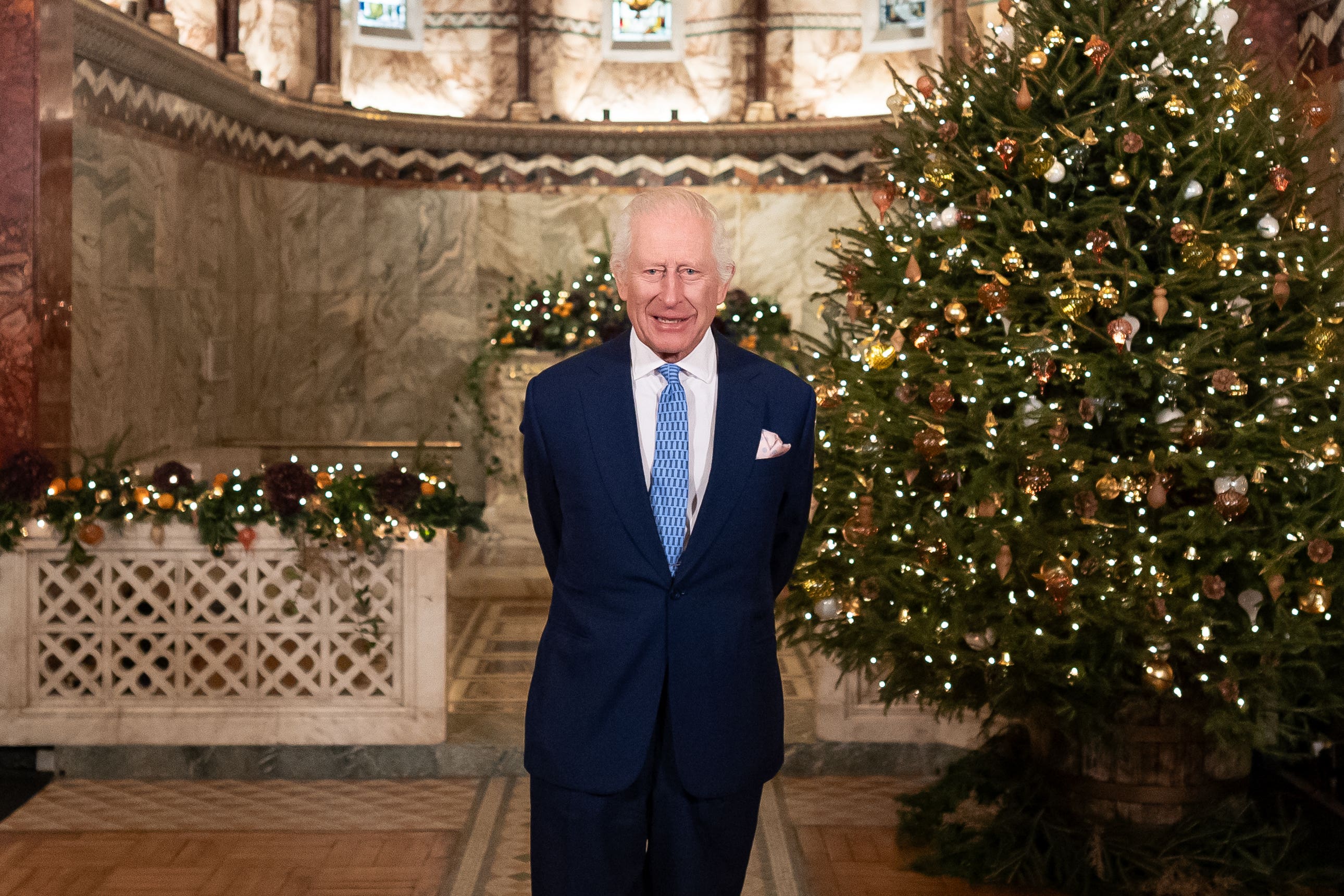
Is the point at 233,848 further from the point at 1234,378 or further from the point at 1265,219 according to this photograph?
the point at 1265,219

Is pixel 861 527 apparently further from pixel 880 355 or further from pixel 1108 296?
pixel 1108 296

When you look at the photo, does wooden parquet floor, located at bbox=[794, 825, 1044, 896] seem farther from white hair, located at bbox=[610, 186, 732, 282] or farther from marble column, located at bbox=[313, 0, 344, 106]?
marble column, located at bbox=[313, 0, 344, 106]

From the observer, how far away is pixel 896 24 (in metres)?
11.5

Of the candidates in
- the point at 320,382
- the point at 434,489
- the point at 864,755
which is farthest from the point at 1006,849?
the point at 320,382

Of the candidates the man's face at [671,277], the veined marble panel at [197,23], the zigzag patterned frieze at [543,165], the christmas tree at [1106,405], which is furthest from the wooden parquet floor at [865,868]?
the zigzag patterned frieze at [543,165]

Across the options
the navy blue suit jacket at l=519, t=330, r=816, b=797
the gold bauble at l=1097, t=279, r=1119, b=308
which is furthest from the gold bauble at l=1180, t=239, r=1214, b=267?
the navy blue suit jacket at l=519, t=330, r=816, b=797

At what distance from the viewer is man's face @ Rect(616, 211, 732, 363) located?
2.33m

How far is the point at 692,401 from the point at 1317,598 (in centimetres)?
205

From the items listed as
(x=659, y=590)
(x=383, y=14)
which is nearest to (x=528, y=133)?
(x=383, y=14)

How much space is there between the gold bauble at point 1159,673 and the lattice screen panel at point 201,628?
2899 mm

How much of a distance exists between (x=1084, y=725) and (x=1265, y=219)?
1.51m

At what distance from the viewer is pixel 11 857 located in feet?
14.9

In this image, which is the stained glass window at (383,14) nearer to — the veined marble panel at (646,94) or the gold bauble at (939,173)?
the veined marble panel at (646,94)

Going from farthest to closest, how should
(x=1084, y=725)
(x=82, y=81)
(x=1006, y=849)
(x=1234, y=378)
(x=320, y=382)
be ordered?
(x=320, y=382)
(x=82, y=81)
(x=1006, y=849)
(x=1084, y=725)
(x=1234, y=378)
